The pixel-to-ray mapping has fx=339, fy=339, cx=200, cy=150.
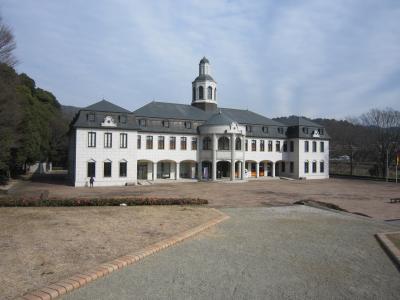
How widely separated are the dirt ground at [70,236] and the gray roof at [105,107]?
20259mm

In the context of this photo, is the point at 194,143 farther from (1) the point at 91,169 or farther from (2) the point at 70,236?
(2) the point at 70,236

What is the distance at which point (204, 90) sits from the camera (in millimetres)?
47594

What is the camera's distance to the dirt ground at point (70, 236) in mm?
6847

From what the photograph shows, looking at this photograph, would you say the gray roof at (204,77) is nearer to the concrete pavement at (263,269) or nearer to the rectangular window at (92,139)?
the rectangular window at (92,139)

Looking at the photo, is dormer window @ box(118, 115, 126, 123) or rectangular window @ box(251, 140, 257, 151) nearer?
dormer window @ box(118, 115, 126, 123)

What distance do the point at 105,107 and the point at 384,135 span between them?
40121mm

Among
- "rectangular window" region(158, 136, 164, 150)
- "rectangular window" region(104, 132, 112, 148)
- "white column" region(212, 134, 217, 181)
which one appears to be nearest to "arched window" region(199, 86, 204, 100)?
"white column" region(212, 134, 217, 181)

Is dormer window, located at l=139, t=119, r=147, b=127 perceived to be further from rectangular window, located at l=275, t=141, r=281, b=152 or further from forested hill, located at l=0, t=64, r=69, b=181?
rectangular window, located at l=275, t=141, r=281, b=152

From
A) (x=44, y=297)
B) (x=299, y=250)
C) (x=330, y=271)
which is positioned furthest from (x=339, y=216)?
(x=44, y=297)

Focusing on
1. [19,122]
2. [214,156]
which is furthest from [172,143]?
[19,122]

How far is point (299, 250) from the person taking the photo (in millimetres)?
9195

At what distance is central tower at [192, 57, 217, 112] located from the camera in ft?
156

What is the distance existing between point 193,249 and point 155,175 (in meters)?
30.3

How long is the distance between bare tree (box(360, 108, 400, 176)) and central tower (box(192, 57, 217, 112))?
82.4ft
